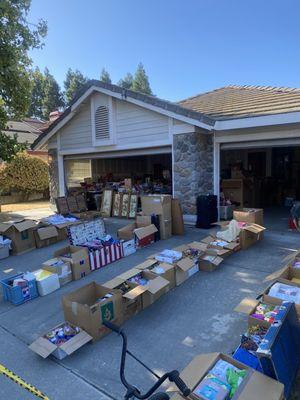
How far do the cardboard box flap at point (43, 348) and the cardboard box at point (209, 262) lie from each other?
280 centimetres

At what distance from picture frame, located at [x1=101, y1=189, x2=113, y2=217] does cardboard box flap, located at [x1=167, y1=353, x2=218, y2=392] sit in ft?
26.5

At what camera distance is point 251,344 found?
260 centimetres

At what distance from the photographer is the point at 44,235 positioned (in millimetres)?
6871

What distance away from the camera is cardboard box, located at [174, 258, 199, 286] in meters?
4.52

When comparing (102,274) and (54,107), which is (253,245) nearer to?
(102,274)

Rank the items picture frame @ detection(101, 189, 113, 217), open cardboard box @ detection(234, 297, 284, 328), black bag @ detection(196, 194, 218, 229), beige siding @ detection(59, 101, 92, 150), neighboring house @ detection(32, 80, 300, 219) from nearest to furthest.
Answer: open cardboard box @ detection(234, 297, 284, 328)
neighboring house @ detection(32, 80, 300, 219)
black bag @ detection(196, 194, 218, 229)
picture frame @ detection(101, 189, 113, 217)
beige siding @ detection(59, 101, 92, 150)

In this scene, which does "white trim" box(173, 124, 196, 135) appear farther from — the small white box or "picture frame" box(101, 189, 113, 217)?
the small white box

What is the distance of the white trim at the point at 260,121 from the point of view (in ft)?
21.0

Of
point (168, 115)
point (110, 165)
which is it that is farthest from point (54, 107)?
point (168, 115)

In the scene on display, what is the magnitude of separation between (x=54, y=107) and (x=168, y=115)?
3499 cm

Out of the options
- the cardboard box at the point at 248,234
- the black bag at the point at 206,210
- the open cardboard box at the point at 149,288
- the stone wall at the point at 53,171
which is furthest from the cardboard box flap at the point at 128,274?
the stone wall at the point at 53,171

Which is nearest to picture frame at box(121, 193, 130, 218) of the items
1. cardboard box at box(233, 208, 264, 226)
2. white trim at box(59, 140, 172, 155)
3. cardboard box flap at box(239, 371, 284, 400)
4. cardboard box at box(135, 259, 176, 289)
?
white trim at box(59, 140, 172, 155)

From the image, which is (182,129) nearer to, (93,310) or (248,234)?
(248,234)

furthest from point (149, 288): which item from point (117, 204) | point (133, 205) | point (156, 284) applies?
point (117, 204)
